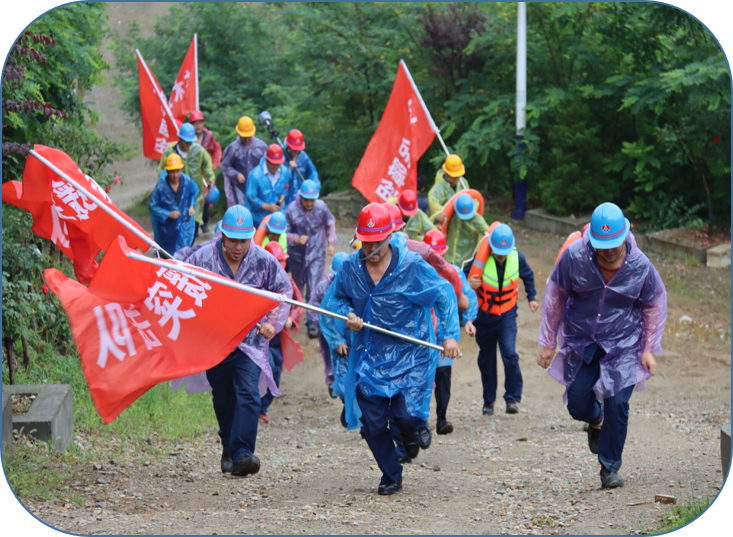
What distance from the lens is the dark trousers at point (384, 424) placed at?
6602 mm

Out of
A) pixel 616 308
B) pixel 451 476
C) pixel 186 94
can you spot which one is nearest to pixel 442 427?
pixel 451 476

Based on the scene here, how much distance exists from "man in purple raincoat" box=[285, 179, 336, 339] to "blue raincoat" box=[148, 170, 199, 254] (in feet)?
5.37

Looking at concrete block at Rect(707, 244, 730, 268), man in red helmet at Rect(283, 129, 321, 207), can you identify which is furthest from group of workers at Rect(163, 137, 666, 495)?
concrete block at Rect(707, 244, 730, 268)

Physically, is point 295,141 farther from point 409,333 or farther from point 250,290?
point 250,290

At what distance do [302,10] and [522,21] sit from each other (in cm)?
557

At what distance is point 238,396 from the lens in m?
6.87

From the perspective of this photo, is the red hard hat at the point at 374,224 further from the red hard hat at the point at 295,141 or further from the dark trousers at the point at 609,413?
the red hard hat at the point at 295,141

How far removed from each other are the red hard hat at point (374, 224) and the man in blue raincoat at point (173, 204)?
20.7 feet

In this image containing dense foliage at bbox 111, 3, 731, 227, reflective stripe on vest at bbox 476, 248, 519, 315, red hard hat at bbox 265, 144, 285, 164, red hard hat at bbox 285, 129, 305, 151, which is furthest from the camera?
dense foliage at bbox 111, 3, 731, 227

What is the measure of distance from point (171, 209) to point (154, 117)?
266 centimetres

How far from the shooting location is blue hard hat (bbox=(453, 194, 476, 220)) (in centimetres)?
1084

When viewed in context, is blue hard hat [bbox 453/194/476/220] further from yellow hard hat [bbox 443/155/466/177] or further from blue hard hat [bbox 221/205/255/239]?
blue hard hat [bbox 221/205/255/239]

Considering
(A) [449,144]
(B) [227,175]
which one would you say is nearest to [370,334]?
(B) [227,175]

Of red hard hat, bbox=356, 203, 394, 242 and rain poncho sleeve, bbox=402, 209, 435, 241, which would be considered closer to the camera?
red hard hat, bbox=356, 203, 394, 242
